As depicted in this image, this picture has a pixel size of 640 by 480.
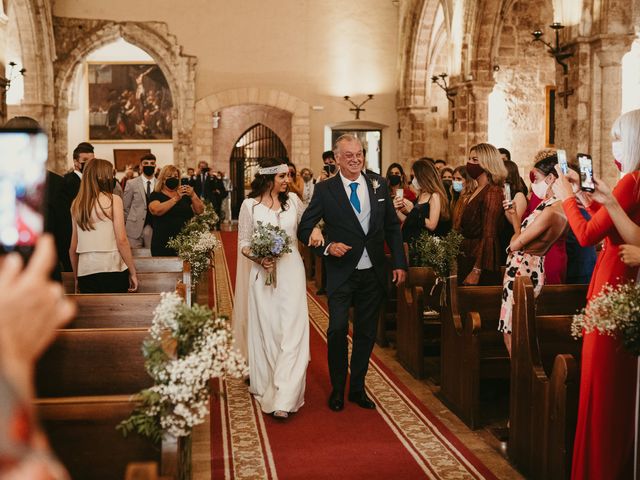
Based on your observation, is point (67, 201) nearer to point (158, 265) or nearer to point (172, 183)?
point (158, 265)

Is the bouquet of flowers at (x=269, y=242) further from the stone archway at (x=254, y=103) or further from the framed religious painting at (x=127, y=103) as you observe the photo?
the framed religious painting at (x=127, y=103)

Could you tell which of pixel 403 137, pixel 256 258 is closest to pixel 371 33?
pixel 403 137

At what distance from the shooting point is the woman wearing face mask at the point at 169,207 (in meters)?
7.89

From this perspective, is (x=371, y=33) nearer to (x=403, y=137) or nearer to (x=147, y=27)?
(x=403, y=137)

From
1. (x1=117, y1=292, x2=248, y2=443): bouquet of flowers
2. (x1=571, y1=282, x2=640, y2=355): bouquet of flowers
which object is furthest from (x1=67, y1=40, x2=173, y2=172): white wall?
(x1=571, y1=282, x2=640, y2=355): bouquet of flowers

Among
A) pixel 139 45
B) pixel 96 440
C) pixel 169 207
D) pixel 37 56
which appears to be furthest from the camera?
pixel 139 45

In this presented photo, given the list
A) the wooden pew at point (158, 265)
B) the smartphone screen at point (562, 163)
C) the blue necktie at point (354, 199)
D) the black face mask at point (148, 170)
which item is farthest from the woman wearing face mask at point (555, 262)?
the black face mask at point (148, 170)

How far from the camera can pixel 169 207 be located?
25.9ft

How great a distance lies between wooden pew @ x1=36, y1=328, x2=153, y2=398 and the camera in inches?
134

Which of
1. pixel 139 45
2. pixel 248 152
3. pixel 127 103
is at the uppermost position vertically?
pixel 139 45

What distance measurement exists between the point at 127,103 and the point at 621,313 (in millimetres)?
24183

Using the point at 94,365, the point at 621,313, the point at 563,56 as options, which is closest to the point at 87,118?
the point at 563,56

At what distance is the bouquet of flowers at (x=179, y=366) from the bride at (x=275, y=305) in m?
2.11

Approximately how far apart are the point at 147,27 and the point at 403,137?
7.08 metres
